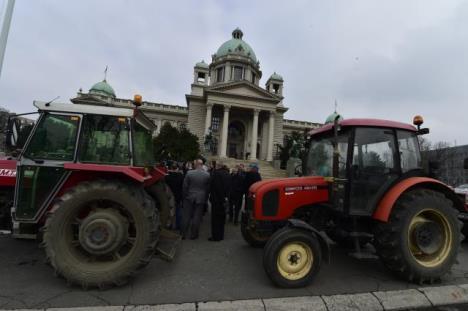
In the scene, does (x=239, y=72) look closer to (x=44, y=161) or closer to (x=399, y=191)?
(x=399, y=191)

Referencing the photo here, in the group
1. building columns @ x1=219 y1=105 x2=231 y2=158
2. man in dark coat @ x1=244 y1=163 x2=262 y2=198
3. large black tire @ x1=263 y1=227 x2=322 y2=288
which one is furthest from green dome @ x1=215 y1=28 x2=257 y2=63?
large black tire @ x1=263 y1=227 x2=322 y2=288

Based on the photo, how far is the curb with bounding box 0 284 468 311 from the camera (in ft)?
9.96

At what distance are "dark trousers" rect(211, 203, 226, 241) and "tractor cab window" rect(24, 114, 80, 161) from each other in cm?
334

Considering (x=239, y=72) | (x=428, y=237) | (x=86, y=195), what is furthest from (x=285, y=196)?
(x=239, y=72)

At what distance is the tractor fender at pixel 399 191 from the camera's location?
12.5ft

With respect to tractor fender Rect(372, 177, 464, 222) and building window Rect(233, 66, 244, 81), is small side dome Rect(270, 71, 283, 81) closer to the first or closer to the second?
building window Rect(233, 66, 244, 81)

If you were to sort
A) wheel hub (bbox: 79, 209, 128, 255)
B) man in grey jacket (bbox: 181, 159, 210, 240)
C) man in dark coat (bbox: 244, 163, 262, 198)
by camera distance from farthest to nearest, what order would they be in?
man in dark coat (bbox: 244, 163, 262, 198) → man in grey jacket (bbox: 181, 159, 210, 240) → wheel hub (bbox: 79, 209, 128, 255)

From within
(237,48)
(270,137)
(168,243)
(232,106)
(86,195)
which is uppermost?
(237,48)

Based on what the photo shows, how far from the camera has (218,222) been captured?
6.14m

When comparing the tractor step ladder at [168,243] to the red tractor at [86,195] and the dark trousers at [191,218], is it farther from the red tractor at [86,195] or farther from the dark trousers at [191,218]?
the dark trousers at [191,218]

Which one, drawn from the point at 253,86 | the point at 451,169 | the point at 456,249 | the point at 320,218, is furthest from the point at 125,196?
the point at 451,169

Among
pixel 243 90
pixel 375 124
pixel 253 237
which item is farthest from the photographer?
pixel 243 90

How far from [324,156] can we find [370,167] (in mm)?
787

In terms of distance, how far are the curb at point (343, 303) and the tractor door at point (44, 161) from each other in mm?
1467
